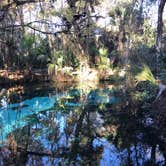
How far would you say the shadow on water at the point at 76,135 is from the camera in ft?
17.0

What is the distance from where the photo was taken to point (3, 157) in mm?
5191

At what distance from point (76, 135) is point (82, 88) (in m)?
7.06

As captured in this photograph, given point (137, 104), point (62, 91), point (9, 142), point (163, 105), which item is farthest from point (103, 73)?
point (9, 142)

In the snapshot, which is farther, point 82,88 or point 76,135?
point 82,88

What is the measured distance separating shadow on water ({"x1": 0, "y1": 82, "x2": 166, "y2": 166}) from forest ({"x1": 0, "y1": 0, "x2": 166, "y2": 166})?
2cm

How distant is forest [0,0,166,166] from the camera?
5188 millimetres

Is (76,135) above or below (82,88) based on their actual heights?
above

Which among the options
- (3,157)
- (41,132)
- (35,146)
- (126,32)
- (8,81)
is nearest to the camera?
(3,157)

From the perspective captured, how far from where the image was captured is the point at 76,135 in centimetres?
659

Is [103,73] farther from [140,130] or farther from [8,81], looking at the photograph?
[140,130]

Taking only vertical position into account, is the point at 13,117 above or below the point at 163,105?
Answer: below

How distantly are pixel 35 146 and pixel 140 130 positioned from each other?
228 cm

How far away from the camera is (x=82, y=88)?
13.6 metres

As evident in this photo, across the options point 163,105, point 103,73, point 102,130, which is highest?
point 163,105
